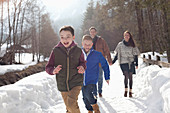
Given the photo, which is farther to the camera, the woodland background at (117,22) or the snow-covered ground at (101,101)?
the woodland background at (117,22)

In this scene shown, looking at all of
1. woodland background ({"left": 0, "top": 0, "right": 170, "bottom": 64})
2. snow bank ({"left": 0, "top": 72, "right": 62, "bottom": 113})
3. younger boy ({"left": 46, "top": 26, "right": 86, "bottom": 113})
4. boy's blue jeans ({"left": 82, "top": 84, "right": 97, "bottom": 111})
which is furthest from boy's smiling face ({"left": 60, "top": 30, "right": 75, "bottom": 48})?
woodland background ({"left": 0, "top": 0, "right": 170, "bottom": 64})

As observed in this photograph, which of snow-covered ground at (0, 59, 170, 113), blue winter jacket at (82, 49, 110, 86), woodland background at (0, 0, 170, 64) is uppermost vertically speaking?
woodland background at (0, 0, 170, 64)

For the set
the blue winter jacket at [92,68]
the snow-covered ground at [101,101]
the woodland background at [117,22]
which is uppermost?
the woodland background at [117,22]

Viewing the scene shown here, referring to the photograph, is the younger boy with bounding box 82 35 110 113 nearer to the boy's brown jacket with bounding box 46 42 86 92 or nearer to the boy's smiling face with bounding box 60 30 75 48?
the boy's brown jacket with bounding box 46 42 86 92

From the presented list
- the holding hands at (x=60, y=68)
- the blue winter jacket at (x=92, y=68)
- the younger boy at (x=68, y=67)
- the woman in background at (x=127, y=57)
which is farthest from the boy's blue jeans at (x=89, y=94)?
the woman in background at (x=127, y=57)

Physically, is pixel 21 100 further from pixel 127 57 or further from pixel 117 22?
pixel 117 22

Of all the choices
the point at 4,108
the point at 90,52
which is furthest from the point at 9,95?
the point at 90,52

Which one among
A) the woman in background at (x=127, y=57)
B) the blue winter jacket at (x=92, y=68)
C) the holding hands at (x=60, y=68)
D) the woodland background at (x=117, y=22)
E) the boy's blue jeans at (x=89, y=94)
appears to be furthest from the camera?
the woodland background at (x=117, y=22)

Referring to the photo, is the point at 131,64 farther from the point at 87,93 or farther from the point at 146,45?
the point at 146,45

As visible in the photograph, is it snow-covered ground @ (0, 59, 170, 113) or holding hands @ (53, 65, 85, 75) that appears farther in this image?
snow-covered ground @ (0, 59, 170, 113)

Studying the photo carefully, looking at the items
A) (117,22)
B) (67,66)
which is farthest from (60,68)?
(117,22)

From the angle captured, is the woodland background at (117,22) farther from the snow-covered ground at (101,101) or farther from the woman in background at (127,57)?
the snow-covered ground at (101,101)

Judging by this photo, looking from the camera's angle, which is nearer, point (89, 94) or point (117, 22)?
point (89, 94)

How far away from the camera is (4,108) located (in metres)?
3.51
